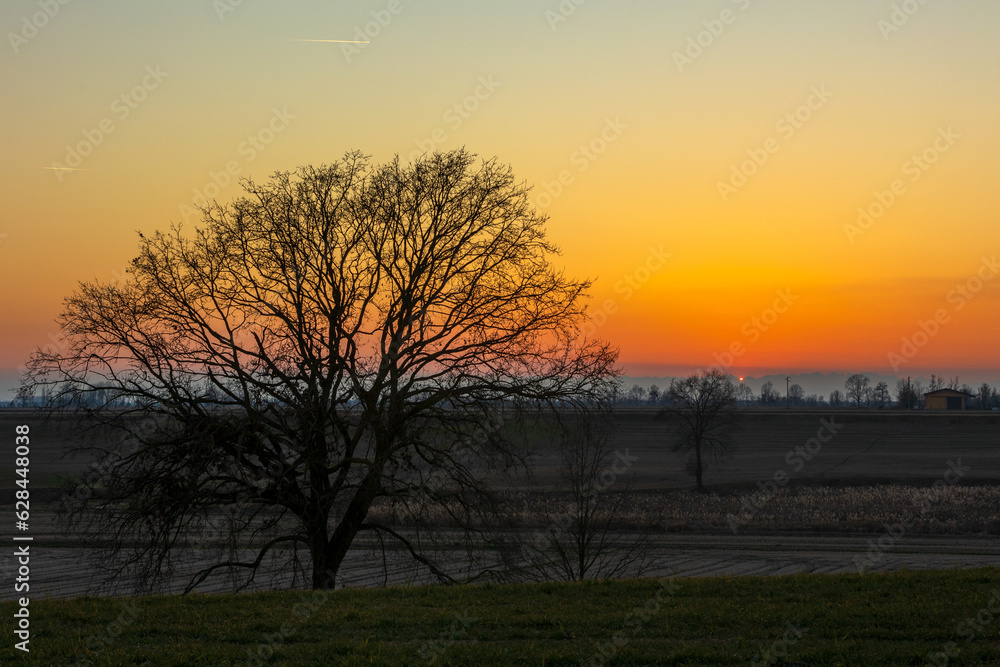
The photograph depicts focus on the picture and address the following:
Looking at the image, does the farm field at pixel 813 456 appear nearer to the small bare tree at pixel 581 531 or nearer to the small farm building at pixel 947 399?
the small bare tree at pixel 581 531

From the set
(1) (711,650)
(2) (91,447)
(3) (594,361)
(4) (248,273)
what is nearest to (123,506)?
(2) (91,447)

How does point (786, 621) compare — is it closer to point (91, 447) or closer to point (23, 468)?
point (23, 468)

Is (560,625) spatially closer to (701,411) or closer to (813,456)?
(701,411)

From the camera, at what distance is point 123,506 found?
16.9 meters

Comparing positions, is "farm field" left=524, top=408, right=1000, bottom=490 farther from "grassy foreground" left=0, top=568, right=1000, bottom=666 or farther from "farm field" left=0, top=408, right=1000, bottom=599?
"grassy foreground" left=0, top=568, right=1000, bottom=666

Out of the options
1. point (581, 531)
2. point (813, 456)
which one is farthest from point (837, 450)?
point (581, 531)

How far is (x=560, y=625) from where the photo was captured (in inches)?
354

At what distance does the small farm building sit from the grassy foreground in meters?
161

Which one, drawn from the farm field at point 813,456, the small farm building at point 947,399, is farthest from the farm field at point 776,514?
the small farm building at point 947,399

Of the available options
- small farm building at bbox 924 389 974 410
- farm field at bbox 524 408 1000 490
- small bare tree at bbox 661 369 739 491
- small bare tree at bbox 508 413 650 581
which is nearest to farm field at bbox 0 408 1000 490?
farm field at bbox 524 408 1000 490

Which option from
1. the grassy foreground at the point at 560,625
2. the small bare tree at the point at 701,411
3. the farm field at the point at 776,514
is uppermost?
the small bare tree at the point at 701,411

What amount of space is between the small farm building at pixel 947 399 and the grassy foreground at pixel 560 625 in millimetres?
161210

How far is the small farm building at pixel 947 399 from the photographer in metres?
154

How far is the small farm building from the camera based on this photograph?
154m
